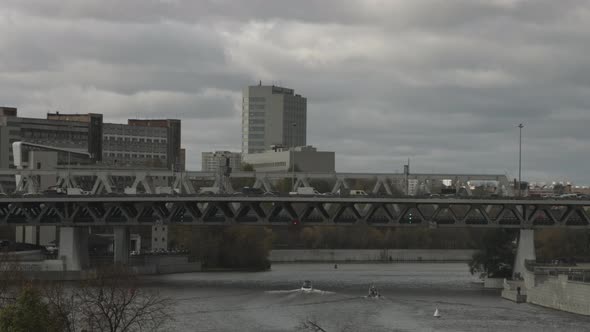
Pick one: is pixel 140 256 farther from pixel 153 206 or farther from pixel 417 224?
pixel 417 224

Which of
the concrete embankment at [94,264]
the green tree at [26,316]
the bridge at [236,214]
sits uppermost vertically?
the bridge at [236,214]

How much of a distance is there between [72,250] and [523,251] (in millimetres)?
53489

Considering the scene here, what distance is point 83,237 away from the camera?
154 meters

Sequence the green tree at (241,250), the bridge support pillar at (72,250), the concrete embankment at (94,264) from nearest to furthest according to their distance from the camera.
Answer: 1. the concrete embankment at (94,264)
2. the bridge support pillar at (72,250)
3. the green tree at (241,250)

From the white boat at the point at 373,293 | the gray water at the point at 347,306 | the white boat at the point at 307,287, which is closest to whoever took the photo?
the gray water at the point at 347,306

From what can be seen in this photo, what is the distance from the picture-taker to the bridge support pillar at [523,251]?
13812 cm

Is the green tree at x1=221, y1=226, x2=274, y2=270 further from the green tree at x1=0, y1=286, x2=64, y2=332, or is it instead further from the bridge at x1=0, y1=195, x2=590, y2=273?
the green tree at x1=0, y1=286, x2=64, y2=332

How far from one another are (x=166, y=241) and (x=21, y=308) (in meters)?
134

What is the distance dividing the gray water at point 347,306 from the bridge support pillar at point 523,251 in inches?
192

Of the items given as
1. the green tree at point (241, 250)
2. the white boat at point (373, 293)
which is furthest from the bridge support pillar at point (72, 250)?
the white boat at point (373, 293)

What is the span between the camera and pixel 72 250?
150 meters

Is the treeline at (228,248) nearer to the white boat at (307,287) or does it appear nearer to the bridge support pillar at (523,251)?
the bridge support pillar at (523,251)

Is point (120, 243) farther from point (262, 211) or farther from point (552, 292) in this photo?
point (552, 292)

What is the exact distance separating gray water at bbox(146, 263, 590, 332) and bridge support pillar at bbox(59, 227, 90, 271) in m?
9.75
